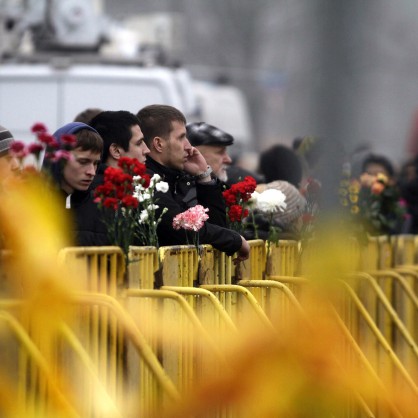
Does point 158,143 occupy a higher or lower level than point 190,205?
higher

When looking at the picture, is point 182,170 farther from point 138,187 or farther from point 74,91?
point 74,91

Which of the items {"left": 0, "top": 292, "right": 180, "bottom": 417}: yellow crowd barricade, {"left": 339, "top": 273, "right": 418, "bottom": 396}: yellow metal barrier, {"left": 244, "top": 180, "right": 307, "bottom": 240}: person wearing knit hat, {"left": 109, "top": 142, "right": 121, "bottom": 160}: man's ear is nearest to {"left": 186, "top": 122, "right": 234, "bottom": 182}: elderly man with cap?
{"left": 244, "top": 180, "right": 307, "bottom": 240}: person wearing knit hat

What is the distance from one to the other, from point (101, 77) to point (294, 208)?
8.45 metres

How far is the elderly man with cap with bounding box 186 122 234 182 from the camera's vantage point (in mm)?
8062

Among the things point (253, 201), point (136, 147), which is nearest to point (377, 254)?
point (253, 201)

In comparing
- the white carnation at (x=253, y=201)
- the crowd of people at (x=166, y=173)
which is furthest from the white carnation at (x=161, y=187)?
the white carnation at (x=253, y=201)

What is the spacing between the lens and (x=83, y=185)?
19.0 feet

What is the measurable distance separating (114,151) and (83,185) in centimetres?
110

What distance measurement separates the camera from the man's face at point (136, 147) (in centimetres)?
676

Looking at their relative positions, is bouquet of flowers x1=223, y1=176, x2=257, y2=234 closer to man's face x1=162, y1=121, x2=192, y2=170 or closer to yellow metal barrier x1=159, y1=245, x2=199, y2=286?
man's face x1=162, y1=121, x2=192, y2=170

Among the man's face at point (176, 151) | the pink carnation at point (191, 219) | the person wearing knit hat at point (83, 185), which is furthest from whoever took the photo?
the man's face at point (176, 151)

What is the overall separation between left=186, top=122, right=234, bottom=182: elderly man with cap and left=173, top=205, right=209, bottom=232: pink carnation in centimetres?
174

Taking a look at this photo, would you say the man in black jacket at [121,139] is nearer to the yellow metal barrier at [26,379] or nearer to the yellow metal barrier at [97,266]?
the yellow metal barrier at [97,266]

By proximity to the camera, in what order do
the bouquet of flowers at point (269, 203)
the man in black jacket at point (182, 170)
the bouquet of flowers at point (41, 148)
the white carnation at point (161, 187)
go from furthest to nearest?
1. the bouquet of flowers at point (269, 203)
2. the man in black jacket at point (182, 170)
3. the white carnation at point (161, 187)
4. the bouquet of flowers at point (41, 148)
